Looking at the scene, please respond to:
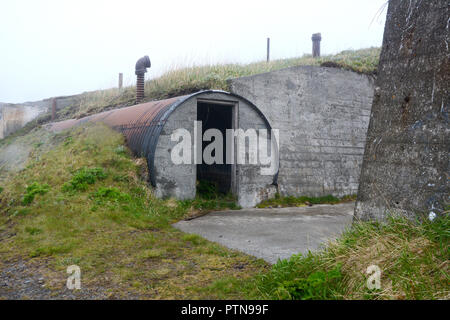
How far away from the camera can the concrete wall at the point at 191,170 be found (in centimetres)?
794

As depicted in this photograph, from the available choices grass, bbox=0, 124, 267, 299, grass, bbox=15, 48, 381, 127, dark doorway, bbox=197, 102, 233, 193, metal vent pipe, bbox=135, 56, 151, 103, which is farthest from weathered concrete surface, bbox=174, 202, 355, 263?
metal vent pipe, bbox=135, 56, 151, 103

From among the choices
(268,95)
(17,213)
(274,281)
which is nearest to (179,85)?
(268,95)

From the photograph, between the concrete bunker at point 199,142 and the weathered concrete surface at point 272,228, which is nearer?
the weathered concrete surface at point 272,228

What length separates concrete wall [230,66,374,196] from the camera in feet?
33.6

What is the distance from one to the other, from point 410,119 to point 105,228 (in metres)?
Result: 4.45

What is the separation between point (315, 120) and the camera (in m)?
10.9

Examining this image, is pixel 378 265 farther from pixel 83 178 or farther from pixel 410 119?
pixel 83 178

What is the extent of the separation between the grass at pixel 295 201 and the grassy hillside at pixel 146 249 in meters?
1.44

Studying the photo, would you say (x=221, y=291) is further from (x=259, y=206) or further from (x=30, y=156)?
(x=30, y=156)

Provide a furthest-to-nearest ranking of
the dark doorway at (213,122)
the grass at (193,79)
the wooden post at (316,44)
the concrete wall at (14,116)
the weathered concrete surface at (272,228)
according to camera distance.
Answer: the concrete wall at (14,116), the wooden post at (316,44), the grass at (193,79), the dark doorway at (213,122), the weathered concrete surface at (272,228)

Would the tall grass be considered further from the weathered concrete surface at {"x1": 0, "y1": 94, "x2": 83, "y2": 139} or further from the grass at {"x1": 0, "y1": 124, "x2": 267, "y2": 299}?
the weathered concrete surface at {"x1": 0, "y1": 94, "x2": 83, "y2": 139}

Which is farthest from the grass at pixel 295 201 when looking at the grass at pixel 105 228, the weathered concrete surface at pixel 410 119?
the weathered concrete surface at pixel 410 119

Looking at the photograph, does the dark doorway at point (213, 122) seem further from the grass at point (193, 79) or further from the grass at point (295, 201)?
the grass at point (295, 201)

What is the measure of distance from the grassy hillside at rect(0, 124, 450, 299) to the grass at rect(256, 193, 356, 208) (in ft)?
4.71
